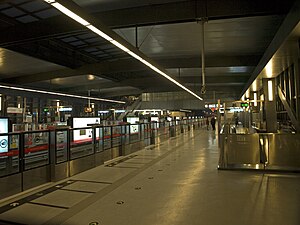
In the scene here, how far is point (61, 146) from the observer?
640 cm

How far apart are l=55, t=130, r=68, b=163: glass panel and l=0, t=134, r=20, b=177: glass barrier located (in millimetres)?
1103

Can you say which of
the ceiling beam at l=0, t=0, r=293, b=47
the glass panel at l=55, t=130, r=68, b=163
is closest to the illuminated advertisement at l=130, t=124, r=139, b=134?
the glass panel at l=55, t=130, r=68, b=163

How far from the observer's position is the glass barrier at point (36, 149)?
5488 mm

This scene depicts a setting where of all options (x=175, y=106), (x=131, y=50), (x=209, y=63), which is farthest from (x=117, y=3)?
(x=175, y=106)

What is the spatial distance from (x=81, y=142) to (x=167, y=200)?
3.88m

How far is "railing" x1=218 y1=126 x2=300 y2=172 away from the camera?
6688mm

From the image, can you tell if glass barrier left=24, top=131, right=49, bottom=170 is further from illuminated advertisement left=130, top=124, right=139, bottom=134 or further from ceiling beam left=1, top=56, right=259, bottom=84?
ceiling beam left=1, top=56, right=259, bottom=84

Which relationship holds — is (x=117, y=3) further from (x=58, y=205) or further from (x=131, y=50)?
(x=58, y=205)

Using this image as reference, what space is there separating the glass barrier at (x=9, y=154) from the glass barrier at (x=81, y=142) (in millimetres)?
1720

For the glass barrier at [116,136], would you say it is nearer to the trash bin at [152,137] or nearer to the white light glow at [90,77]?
the trash bin at [152,137]

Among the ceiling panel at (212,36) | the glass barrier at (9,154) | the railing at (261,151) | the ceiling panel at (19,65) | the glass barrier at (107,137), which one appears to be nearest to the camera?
the glass barrier at (9,154)

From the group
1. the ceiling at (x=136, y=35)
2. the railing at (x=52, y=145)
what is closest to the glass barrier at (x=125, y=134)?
the railing at (x=52, y=145)

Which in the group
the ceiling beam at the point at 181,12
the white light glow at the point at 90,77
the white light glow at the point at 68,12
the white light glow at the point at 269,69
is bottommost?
the white light glow at the point at 269,69

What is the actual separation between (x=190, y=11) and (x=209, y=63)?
6302 mm
